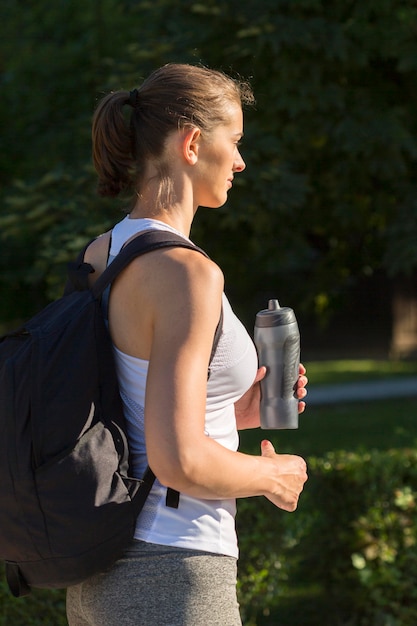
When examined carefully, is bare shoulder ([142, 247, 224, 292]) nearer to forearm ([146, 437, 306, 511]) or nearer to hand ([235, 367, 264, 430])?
forearm ([146, 437, 306, 511])

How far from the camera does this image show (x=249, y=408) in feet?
6.90

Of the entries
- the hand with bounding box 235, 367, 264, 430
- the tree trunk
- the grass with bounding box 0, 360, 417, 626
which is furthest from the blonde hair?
the tree trunk

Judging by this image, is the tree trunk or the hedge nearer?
the hedge

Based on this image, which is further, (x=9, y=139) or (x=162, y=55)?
(x=9, y=139)

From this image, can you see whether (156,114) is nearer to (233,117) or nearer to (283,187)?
(233,117)

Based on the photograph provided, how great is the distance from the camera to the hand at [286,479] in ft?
5.88

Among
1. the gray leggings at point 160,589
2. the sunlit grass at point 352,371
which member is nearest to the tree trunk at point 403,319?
the sunlit grass at point 352,371

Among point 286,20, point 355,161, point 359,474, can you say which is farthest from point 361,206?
point 359,474

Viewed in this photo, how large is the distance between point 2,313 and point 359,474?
4.76 meters

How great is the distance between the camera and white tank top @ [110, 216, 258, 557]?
1.69 metres

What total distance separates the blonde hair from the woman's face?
17mm

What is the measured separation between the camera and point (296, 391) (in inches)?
81.2

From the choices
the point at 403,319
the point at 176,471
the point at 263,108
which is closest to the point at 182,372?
the point at 176,471

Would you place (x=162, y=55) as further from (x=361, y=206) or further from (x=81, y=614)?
(x=81, y=614)
